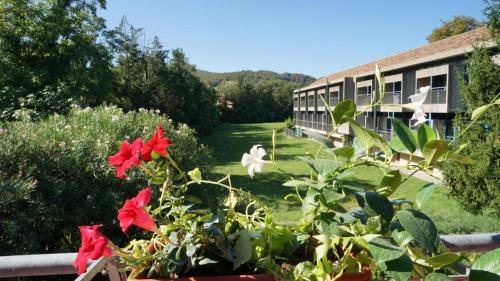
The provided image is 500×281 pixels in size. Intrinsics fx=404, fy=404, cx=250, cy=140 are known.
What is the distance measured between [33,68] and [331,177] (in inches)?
518

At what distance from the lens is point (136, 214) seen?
0.71 m

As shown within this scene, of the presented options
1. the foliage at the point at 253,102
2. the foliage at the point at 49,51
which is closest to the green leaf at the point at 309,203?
the foliage at the point at 49,51

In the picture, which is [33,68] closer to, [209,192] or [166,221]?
[209,192]

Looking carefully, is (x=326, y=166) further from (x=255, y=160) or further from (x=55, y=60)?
(x=55, y=60)

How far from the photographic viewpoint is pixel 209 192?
538cm

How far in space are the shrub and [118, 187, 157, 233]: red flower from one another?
2.87 m

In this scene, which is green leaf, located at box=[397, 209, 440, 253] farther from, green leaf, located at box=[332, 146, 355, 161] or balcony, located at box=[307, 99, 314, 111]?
balcony, located at box=[307, 99, 314, 111]

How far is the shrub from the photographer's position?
3230 millimetres

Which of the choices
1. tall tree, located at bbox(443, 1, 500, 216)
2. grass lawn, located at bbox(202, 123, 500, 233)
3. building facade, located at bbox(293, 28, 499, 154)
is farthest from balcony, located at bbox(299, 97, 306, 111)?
tall tree, located at bbox(443, 1, 500, 216)

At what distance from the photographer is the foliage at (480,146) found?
809 cm

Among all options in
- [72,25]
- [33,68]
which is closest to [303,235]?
[33,68]

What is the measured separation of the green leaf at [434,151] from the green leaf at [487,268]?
160 mm

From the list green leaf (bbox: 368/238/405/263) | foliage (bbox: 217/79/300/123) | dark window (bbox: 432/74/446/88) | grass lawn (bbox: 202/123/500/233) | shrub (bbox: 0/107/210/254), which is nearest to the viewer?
green leaf (bbox: 368/238/405/263)

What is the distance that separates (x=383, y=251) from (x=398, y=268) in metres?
0.03
